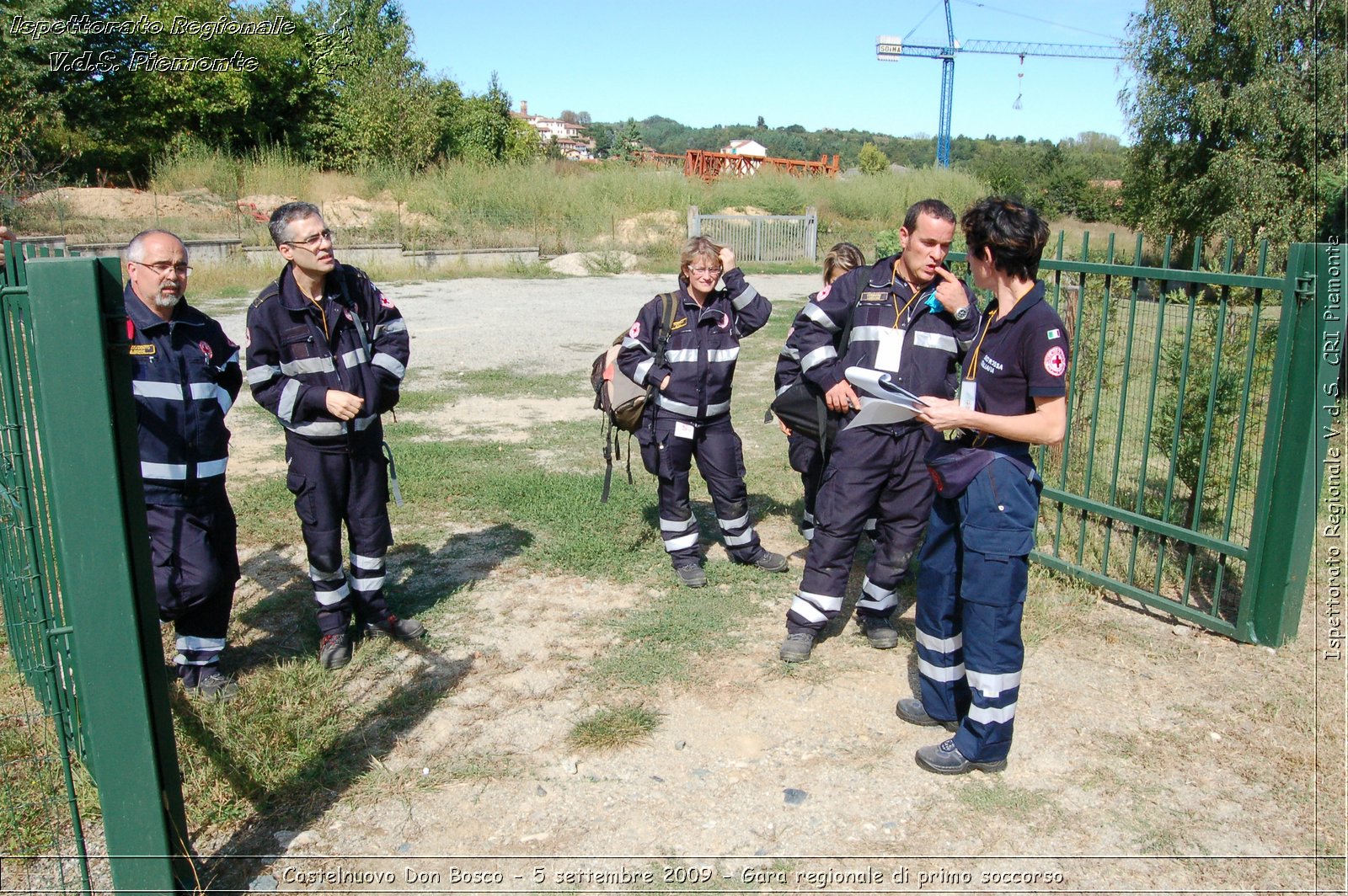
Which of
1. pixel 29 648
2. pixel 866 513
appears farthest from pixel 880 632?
pixel 29 648

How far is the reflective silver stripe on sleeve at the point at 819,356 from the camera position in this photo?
4492 mm

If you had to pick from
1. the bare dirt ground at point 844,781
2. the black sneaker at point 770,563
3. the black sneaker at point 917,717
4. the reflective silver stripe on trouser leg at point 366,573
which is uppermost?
the reflective silver stripe on trouser leg at point 366,573

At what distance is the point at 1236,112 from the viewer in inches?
861

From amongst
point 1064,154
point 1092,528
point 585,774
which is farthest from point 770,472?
point 1064,154

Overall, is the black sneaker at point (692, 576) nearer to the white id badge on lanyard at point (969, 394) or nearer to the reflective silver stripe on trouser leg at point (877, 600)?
the reflective silver stripe on trouser leg at point (877, 600)

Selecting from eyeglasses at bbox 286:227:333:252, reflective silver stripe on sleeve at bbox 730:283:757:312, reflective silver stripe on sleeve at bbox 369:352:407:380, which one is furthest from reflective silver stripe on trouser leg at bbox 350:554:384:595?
reflective silver stripe on sleeve at bbox 730:283:757:312

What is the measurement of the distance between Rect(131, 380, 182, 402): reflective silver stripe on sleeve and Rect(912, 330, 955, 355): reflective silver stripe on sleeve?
123 inches

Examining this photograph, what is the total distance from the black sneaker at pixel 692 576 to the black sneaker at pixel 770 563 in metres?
0.39

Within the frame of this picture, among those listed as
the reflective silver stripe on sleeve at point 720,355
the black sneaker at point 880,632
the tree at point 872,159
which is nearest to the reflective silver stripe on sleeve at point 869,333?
the reflective silver stripe on sleeve at point 720,355

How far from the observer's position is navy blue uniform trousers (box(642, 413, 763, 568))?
200 inches

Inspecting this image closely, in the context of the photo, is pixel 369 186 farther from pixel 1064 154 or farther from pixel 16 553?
pixel 1064 154

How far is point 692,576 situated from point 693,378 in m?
1.10

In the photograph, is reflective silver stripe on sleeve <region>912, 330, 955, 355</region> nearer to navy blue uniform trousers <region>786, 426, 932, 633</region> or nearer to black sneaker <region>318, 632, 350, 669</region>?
navy blue uniform trousers <region>786, 426, 932, 633</region>

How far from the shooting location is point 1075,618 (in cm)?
482
